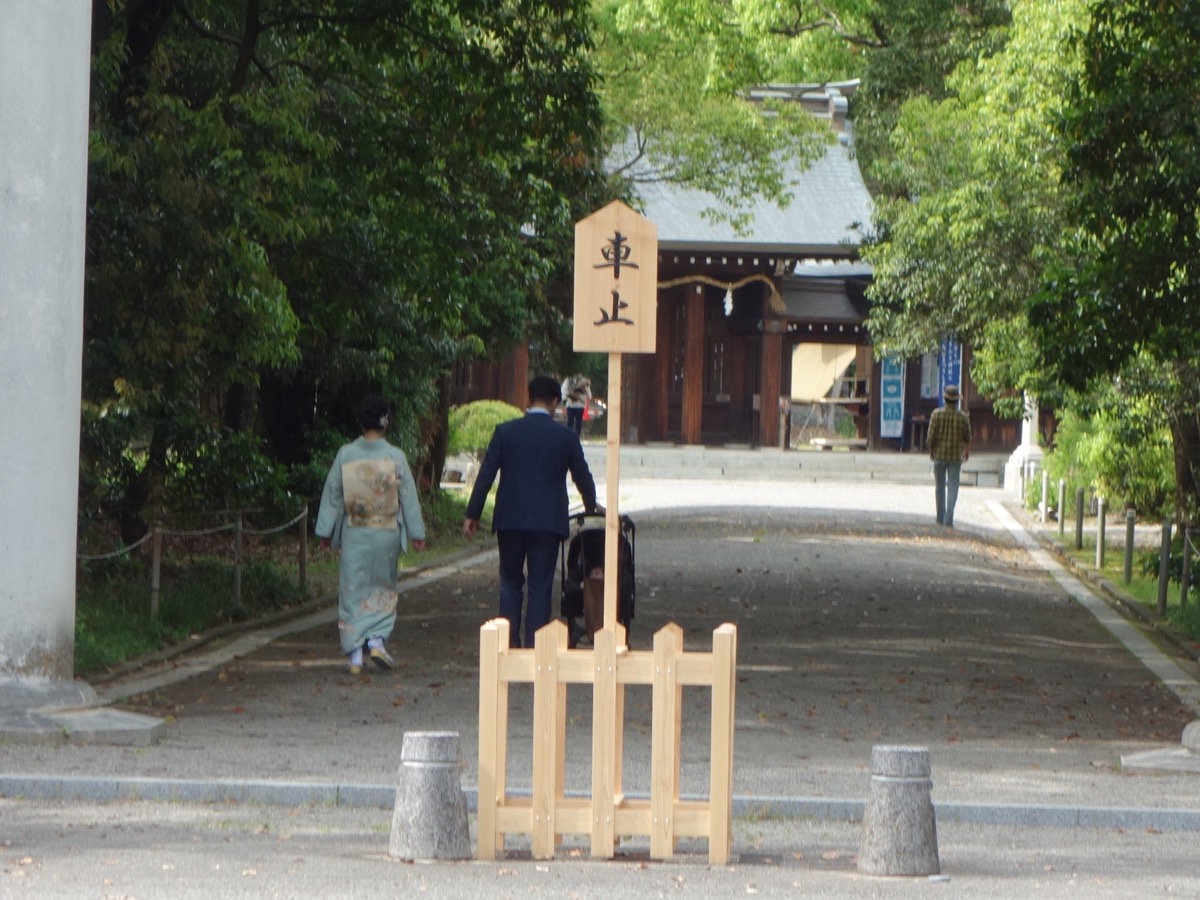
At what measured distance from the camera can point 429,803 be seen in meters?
6.41

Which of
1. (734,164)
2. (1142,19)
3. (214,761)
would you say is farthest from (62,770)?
(734,164)

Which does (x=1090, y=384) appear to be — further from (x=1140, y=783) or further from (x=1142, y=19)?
(x=1140, y=783)

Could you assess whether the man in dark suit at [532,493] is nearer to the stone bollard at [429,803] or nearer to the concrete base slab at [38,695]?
the concrete base slab at [38,695]

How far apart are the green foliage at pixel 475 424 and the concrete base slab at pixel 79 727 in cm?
2352

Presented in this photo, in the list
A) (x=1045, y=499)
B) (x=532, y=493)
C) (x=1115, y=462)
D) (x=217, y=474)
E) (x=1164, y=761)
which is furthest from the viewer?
(x=1045, y=499)

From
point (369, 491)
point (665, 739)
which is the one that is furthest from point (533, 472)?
point (665, 739)

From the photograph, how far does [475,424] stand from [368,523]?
22.1 meters

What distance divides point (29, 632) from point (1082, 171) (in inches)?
311

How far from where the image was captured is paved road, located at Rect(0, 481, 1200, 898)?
6.35 m

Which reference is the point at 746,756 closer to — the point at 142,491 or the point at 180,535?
the point at 180,535

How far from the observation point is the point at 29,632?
29.9 ft

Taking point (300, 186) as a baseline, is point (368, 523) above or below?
below

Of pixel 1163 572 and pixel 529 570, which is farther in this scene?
pixel 1163 572

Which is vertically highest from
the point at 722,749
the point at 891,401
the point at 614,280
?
the point at 891,401
